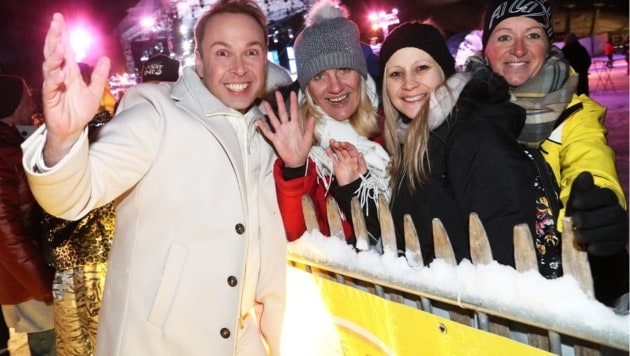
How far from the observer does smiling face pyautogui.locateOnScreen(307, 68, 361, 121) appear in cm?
325

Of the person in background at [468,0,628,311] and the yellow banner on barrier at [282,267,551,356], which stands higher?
the person in background at [468,0,628,311]

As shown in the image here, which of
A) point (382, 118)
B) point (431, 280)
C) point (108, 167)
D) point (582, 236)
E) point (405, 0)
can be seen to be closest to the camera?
point (582, 236)

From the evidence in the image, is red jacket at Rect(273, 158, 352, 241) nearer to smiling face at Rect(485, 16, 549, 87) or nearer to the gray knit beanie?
the gray knit beanie

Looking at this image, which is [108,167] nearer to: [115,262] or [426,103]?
[115,262]

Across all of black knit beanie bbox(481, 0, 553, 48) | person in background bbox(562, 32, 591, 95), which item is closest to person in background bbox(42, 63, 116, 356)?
black knit beanie bbox(481, 0, 553, 48)

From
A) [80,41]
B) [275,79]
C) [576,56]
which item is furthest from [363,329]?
[80,41]

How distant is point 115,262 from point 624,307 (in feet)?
7.18

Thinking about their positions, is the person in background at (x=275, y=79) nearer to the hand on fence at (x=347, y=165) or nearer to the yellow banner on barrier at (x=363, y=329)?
the hand on fence at (x=347, y=165)

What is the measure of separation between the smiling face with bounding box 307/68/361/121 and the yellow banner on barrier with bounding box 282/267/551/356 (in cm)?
115

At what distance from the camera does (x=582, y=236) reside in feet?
5.09

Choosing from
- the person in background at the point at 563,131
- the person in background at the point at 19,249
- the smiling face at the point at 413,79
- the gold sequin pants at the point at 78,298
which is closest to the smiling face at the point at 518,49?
the person in background at the point at 563,131

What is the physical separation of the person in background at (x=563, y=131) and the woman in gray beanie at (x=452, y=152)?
0.72 ft

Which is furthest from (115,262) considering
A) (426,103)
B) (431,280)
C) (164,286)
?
(426,103)

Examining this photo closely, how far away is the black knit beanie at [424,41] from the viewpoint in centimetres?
267
